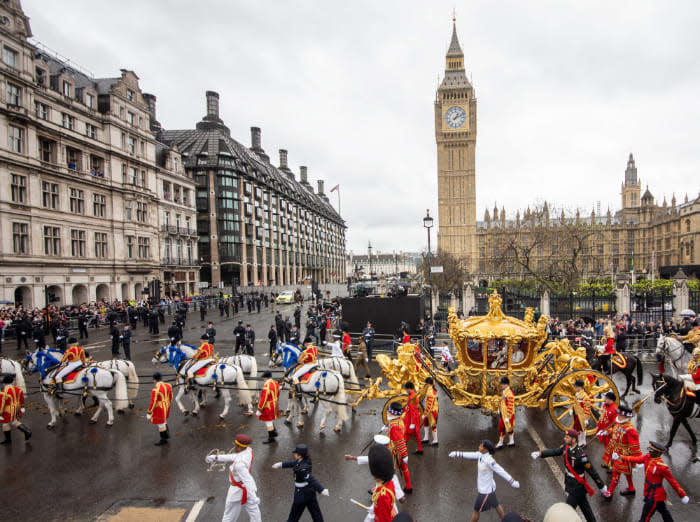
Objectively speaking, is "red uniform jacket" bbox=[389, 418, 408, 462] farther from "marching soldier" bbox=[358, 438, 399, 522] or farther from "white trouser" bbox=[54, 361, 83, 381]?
"white trouser" bbox=[54, 361, 83, 381]

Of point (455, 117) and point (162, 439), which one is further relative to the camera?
point (455, 117)

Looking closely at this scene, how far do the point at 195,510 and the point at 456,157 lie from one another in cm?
9062

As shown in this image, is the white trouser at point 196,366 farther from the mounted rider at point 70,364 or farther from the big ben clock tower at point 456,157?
the big ben clock tower at point 456,157

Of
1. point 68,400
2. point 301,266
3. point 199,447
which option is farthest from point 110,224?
point 301,266

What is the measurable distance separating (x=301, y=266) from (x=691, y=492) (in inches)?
2698

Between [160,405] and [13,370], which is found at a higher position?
[13,370]

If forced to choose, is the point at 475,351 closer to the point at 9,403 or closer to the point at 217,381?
the point at 217,381

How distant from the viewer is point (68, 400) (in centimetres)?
1148

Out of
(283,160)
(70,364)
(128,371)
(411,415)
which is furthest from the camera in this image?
(283,160)

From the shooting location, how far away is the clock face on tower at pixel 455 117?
8638 cm

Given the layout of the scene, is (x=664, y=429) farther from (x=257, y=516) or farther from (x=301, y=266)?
(x=301, y=266)

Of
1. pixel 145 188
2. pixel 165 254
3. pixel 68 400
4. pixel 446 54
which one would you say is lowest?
pixel 68 400

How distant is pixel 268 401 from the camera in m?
7.98

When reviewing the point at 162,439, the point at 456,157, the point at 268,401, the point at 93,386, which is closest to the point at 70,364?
the point at 93,386
